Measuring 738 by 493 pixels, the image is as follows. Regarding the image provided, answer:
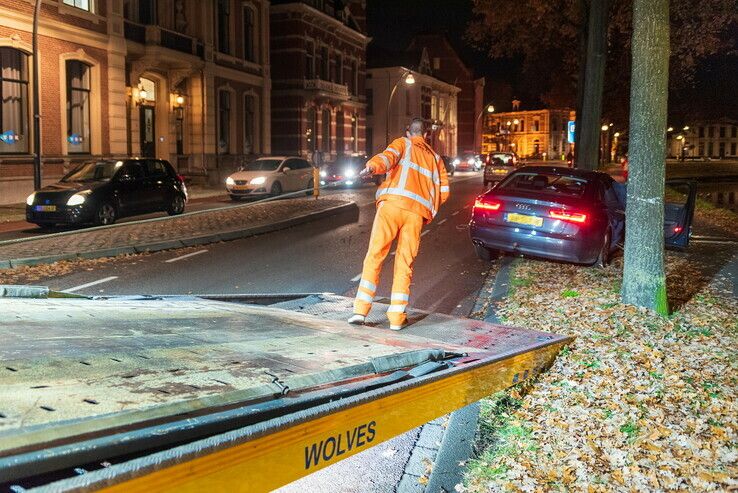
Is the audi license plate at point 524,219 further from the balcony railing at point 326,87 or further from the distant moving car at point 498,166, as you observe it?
the balcony railing at point 326,87

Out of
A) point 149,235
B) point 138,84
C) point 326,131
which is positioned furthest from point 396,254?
point 326,131

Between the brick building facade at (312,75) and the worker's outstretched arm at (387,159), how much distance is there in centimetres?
4112

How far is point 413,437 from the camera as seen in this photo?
4.76 m

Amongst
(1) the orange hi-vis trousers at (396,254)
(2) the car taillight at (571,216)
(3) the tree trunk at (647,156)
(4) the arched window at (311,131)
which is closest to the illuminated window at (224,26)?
(4) the arched window at (311,131)

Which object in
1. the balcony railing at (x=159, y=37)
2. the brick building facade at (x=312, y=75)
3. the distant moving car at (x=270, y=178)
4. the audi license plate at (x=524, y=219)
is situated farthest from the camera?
the brick building facade at (x=312, y=75)

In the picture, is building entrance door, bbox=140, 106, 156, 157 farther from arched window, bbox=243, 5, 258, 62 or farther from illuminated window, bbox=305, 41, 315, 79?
illuminated window, bbox=305, 41, 315, 79

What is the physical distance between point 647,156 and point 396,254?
2.88 meters

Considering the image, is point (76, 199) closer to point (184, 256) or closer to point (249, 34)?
point (184, 256)

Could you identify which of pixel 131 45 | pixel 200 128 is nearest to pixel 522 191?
pixel 131 45

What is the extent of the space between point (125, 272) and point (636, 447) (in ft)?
27.9

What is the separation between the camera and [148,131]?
31.7 meters

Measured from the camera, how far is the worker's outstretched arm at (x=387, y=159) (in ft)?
19.5

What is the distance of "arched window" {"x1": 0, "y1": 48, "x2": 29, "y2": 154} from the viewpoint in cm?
2277

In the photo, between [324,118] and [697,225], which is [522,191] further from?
[324,118]
